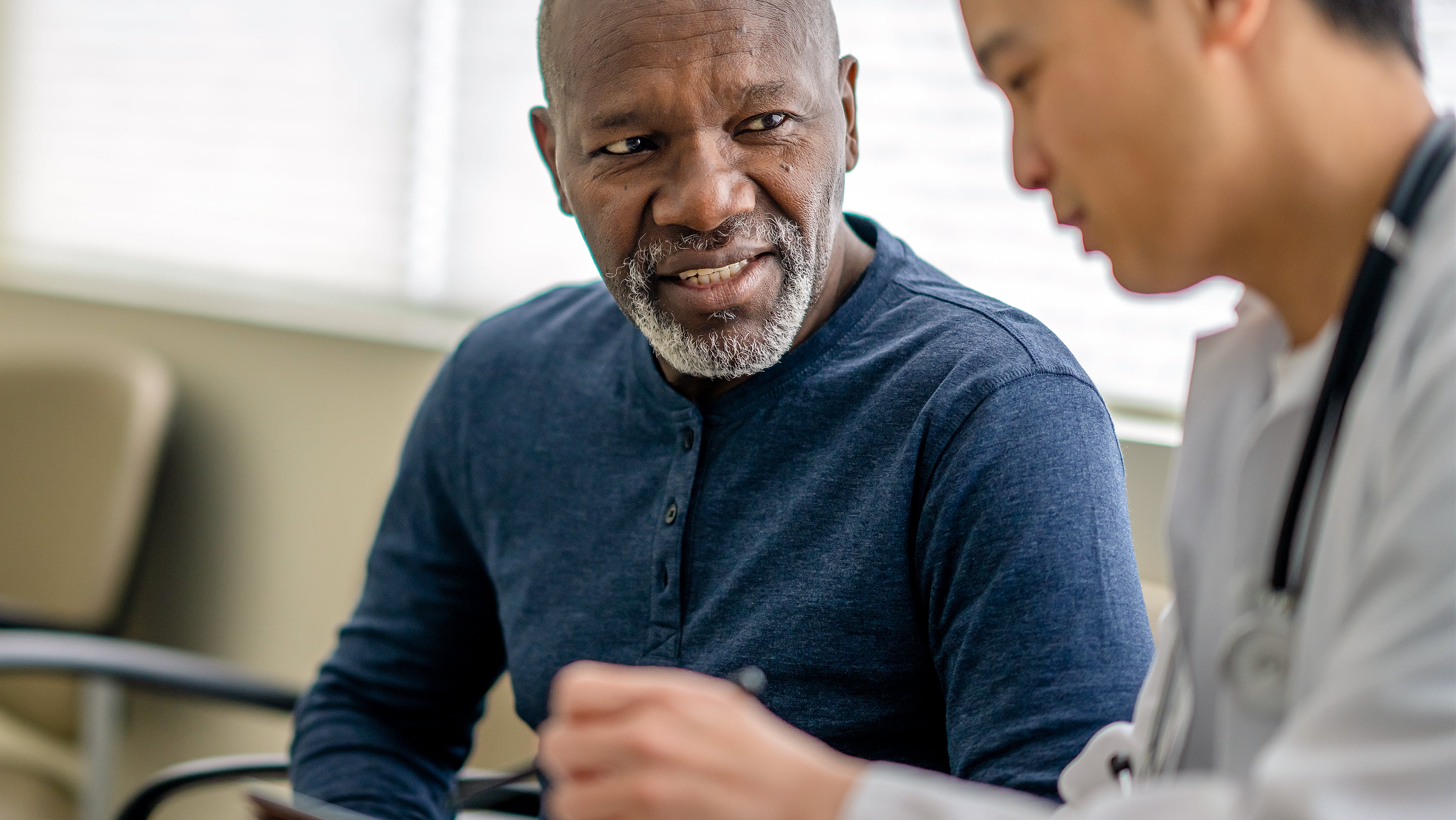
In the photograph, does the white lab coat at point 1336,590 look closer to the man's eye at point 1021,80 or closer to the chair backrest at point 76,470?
the man's eye at point 1021,80

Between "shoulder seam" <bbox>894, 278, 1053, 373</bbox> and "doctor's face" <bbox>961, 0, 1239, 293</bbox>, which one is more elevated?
"doctor's face" <bbox>961, 0, 1239, 293</bbox>

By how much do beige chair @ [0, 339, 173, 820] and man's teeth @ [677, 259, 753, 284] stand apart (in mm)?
1529

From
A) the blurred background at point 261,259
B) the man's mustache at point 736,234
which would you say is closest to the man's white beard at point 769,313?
the man's mustache at point 736,234

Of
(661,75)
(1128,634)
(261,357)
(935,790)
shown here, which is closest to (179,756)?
(261,357)

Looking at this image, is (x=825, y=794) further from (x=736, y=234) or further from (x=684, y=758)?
(x=736, y=234)

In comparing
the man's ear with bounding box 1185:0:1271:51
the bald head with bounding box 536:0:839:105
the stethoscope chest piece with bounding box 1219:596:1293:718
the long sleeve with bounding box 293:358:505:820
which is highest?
the bald head with bounding box 536:0:839:105

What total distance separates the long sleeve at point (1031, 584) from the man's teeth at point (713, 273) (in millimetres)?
274

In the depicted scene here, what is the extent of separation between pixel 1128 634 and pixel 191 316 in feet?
6.85

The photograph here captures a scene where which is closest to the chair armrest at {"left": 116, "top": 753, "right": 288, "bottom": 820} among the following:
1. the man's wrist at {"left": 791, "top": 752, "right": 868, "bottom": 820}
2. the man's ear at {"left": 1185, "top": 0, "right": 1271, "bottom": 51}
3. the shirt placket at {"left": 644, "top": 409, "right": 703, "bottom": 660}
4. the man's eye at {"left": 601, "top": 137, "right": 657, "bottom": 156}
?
the shirt placket at {"left": 644, "top": 409, "right": 703, "bottom": 660}

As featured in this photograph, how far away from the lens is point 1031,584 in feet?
3.18

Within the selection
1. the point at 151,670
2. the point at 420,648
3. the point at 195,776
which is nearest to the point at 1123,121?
the point at 420,648

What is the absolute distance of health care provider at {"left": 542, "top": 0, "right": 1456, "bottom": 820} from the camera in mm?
496

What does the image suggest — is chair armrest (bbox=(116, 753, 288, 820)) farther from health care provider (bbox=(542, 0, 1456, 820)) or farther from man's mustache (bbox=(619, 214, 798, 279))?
health care provider (bbox=(542, 0, 1456, 820))

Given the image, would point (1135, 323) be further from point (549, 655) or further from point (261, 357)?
point (261, 357)
